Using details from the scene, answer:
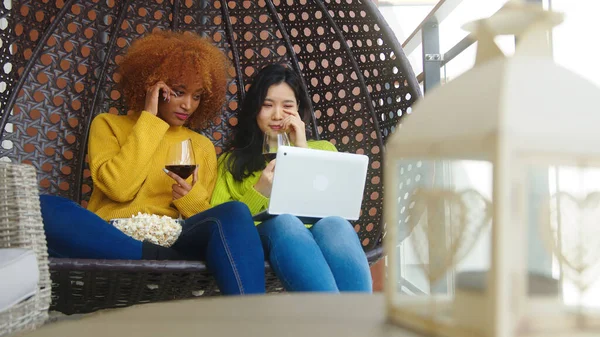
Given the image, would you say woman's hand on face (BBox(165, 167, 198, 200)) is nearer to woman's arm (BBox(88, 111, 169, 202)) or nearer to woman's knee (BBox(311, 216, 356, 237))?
woman's arm (BBox(88, 111, 169, 202))

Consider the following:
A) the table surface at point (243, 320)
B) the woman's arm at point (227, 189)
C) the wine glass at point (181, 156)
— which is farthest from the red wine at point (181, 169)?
the table surface at point (243, 320)

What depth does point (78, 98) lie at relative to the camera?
82.9 inches

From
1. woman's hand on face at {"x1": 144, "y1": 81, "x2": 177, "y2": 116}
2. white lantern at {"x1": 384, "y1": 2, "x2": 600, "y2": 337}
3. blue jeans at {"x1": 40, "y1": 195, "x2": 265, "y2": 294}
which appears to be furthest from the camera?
woman's hand on face at {"x1": 144, "y1": 81, "x2": 177, "y2": 116}

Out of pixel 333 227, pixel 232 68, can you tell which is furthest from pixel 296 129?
pixel 333 227

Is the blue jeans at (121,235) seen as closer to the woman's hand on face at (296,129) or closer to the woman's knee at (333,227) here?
the woman's knee at (333,227)

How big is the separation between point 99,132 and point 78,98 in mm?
207

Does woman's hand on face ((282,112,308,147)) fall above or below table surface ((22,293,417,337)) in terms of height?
above

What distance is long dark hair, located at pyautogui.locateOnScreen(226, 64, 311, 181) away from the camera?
2.10 metres

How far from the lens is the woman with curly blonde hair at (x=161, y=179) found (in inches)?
60.2

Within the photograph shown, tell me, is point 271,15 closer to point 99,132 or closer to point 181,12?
point 181,12

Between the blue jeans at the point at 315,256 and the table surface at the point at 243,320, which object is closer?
the table surface at the point at 243,320

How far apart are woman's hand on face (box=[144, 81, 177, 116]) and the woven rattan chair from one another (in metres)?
0.21

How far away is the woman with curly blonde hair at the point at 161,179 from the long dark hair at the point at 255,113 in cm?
9

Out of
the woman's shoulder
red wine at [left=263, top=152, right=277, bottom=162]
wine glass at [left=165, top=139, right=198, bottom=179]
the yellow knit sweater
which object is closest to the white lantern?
wine glass at [left=165, top=139, right=198, bottom=179]
